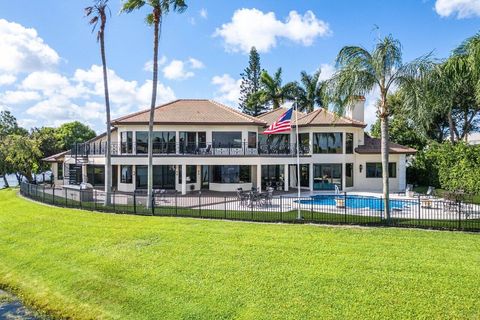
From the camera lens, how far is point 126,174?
2803cm

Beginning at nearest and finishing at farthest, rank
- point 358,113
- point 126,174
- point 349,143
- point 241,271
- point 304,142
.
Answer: point 241,271, point 126,174, point 349,143, point 304,142, point 358,113

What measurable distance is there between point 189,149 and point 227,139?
10.6ft

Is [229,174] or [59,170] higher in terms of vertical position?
[59,170]

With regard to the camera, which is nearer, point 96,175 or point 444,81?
point 444,81

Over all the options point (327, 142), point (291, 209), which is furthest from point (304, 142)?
point (291, 209)

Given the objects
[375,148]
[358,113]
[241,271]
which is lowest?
[241,271]

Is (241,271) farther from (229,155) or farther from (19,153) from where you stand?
(19,153)

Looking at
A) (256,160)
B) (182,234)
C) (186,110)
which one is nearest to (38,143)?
(186,110)

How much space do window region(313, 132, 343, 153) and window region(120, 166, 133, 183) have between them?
1541cm

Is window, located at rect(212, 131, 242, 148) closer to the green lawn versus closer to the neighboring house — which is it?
the neighboring house

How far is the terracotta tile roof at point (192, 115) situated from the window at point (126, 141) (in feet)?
3.52

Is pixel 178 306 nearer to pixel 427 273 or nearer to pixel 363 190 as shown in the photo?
pixel 427 273

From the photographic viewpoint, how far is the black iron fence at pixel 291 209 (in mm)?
14891

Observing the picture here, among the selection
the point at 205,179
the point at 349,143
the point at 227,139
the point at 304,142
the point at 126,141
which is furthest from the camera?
the point at 304,142
